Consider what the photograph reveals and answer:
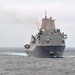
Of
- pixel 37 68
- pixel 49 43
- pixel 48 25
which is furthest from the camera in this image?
pixel 48 25

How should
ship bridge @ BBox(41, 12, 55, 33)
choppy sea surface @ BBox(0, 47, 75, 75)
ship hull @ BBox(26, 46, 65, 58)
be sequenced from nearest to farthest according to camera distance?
choppy sea surface @ BBox(0, 47, 75, 75), ship hull @ BBox(26, 46, 65, 58), ship bridge @ BBox(41, 12, 55, 33)

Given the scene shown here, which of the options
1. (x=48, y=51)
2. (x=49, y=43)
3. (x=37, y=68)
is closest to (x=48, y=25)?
(x=49, y=43)

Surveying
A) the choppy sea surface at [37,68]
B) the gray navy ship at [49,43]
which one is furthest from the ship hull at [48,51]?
the choppy sea surface at [37,68]

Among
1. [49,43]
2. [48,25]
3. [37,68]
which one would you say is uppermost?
[48,25]

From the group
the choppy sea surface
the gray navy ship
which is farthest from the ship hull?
the choppy sea surface

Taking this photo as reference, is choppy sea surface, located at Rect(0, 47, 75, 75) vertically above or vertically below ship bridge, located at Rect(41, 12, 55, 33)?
below

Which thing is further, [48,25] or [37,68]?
[48,25]

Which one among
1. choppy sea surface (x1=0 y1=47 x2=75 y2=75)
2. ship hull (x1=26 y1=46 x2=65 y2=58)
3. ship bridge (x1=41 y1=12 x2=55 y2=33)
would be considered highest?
ship bridge (x1=41 y1=12 x2=55 y2=33)

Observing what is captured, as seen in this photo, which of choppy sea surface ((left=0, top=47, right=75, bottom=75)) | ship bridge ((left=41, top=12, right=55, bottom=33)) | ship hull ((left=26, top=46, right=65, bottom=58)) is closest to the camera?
choppy sea surface ((left=0, top=47, right=75, bottom=75))

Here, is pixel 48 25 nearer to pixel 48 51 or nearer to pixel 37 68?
pixel 48 51

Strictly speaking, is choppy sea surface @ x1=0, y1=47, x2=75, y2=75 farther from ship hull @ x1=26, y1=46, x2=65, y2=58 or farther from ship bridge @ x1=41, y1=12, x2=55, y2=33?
ship bridge @ x1=41, y1=12, x2=55, y2=33

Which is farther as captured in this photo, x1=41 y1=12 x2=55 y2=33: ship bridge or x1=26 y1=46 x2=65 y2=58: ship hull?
x1=41 y1=12 x2=55 y2=33: ship bridge

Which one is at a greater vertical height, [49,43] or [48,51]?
[49,43]

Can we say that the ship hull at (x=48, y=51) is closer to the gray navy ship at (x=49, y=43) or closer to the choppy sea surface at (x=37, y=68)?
the gray navy ship at (x=49, y=43)
